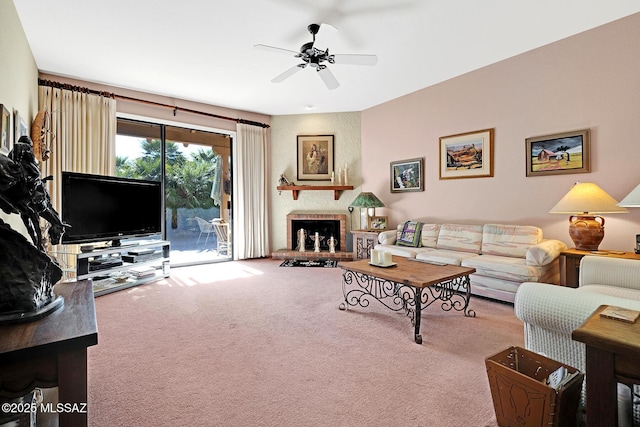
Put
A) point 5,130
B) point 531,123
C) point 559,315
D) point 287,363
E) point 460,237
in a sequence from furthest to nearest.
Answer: point 460,237 < point 531,123 < point 5,130 < point 287,363 < point 559,315

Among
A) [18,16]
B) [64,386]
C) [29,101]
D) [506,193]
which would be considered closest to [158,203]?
[29,101]

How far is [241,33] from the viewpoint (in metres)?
3.21

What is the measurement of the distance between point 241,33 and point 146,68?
1594 mm

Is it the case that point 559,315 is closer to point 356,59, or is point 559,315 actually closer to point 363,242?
point 356,59

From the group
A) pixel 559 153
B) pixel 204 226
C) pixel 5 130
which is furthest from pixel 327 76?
pixel 204 226

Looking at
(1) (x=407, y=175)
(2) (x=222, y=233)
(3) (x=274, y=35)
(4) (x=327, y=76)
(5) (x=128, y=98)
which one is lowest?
(2) (x=222, y=233)

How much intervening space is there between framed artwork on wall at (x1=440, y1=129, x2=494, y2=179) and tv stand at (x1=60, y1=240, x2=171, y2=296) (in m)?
4.27

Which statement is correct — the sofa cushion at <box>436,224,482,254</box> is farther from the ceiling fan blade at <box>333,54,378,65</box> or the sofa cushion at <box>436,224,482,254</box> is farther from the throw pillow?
the ceiling fan blade at <box>333,54,378,65</box>

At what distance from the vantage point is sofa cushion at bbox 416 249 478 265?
358 cm

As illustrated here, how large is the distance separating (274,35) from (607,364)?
11.6 feet

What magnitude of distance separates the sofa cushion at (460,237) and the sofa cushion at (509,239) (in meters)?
0.09

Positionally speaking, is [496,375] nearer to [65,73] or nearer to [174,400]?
[174,400]

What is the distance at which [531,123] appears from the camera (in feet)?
12.2

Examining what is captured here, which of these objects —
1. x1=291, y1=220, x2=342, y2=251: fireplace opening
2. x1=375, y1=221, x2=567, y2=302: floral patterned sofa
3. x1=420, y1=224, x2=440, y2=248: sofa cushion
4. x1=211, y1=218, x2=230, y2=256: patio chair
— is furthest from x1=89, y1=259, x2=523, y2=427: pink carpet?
x1=291, y1=220, x2=342, y2=251: fireplace opening
